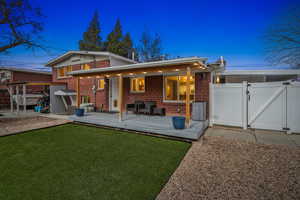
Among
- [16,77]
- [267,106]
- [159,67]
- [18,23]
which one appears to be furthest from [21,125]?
[16,77]

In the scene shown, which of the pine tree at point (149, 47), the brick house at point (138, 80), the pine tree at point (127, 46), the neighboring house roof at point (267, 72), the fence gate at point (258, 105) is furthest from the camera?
the pine tree at point (149, 47)

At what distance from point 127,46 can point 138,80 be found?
57.6 feet

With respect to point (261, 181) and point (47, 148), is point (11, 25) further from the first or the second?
point (261, 181)

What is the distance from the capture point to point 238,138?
15.3 feet

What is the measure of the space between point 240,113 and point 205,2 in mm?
15075

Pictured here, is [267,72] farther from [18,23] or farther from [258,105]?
→ [18,23]

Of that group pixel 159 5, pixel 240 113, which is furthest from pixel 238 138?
pixel 159 5

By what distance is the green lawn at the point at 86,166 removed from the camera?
213 cm

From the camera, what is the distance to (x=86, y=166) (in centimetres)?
291

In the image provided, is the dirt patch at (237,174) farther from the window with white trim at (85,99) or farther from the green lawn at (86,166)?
the window with white trim at (85,99)

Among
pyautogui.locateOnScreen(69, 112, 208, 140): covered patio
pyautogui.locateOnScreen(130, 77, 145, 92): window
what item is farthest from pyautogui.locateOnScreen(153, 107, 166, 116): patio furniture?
pyautogui.locateOnScreen(69, 112, 208, 140): covered patio

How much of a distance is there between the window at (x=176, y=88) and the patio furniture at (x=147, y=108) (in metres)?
0.82

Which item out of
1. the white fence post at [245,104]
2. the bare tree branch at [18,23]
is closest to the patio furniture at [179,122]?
the white fence post at [245,104]

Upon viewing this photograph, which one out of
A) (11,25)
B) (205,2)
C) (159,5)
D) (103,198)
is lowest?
(103,198)
